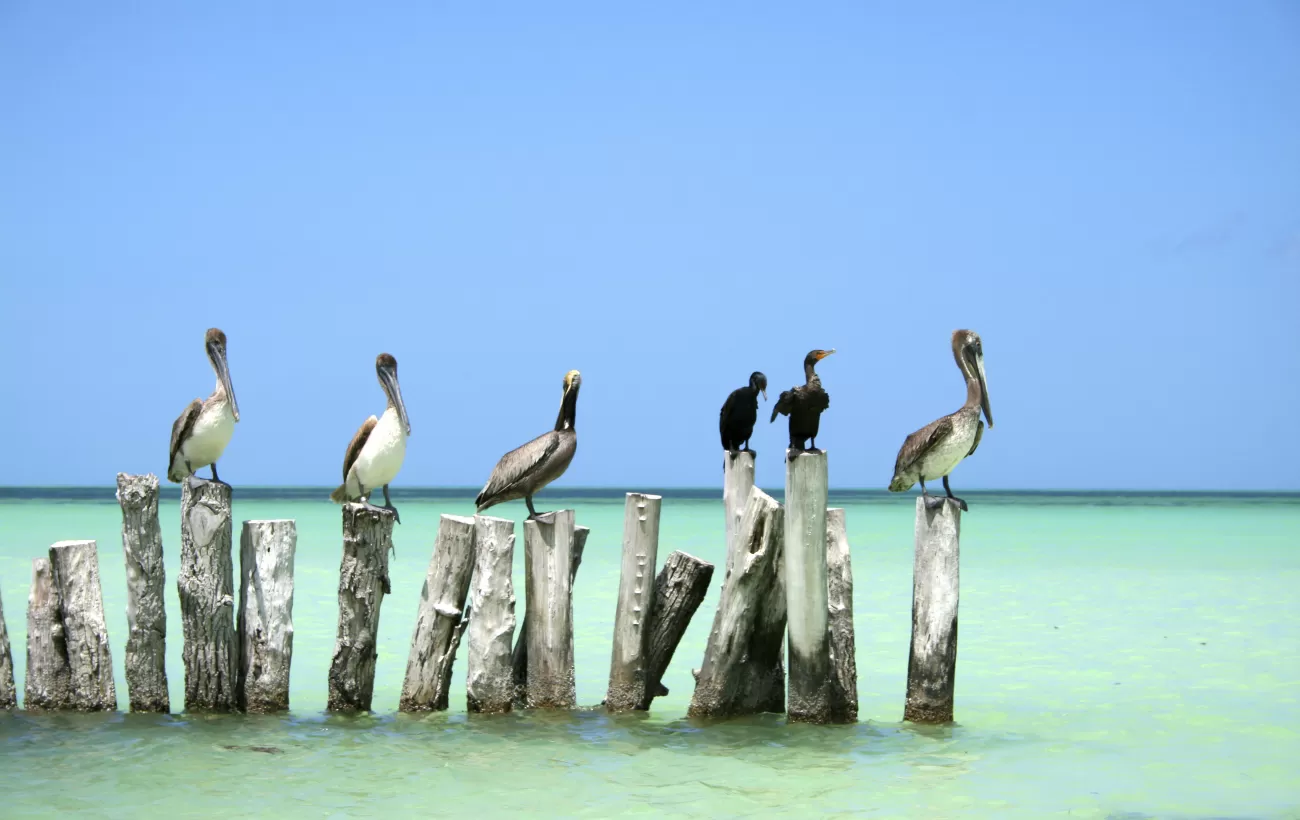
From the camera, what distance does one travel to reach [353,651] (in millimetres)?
7312

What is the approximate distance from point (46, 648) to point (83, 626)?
287mm

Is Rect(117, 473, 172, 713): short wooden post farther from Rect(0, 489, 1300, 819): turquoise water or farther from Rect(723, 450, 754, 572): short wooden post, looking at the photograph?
Rect(723, 450, 754, 572): short wooden post

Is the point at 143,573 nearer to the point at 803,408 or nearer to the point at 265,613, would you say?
the point at 265,613

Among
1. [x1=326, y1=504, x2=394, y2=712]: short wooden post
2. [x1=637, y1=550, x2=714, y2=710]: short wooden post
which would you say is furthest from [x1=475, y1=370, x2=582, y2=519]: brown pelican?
[x1=637, y1=550, x2=714, y2=710]: short wooden post

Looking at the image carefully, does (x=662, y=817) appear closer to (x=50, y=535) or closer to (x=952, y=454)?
(x=952, y=454)

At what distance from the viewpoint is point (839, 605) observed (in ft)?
23.2

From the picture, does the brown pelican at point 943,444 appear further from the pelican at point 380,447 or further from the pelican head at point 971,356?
the pelican at point 380,447

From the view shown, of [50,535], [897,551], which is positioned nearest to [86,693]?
[897,551]

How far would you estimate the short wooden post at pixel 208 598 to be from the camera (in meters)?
7.09

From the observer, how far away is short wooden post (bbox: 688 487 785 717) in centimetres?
705

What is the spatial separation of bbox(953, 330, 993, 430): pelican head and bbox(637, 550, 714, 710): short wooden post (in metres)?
1.99

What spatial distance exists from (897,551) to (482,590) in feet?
51.5

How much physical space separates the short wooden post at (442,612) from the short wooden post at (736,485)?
144 cm

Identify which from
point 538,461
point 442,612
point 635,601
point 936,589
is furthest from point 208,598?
point 936,589
